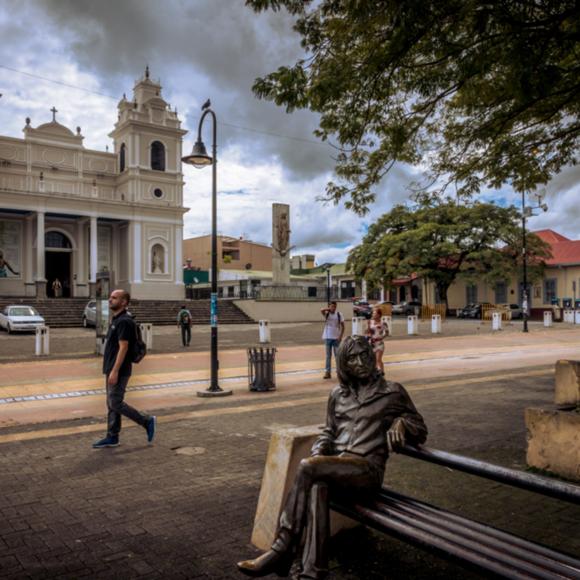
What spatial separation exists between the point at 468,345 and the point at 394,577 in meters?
19.2

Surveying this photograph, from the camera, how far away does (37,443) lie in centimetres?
692

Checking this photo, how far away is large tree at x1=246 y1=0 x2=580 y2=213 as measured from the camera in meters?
6.25

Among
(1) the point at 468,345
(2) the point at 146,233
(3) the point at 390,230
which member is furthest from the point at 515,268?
(2) the point at 146,233

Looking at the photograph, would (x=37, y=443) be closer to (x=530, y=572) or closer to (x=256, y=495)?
(x=256, y=495)

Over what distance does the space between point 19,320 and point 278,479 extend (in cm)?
2538

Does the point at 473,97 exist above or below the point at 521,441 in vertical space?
above

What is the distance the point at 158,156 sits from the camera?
1802 inches

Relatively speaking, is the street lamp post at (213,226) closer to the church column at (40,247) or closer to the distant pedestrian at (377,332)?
the distant pedestrian at (377,332)

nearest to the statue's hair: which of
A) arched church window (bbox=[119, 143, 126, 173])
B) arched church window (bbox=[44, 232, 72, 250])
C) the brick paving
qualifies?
the brick paving

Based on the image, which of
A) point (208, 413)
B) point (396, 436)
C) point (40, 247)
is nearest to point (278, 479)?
point (396, 436)

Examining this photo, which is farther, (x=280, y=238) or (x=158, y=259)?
(x=158, y=259)

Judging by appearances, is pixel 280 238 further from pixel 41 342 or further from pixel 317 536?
pixel 317 536

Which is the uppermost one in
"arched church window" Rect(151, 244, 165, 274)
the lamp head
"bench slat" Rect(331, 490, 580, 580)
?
"arched church window" Rect(151, 244, 165, 274)

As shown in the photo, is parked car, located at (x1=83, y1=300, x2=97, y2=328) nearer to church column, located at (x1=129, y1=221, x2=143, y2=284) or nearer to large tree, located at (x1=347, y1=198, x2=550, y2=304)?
church column, located at (x1=129, y1=221, x2=143, y2=284)
